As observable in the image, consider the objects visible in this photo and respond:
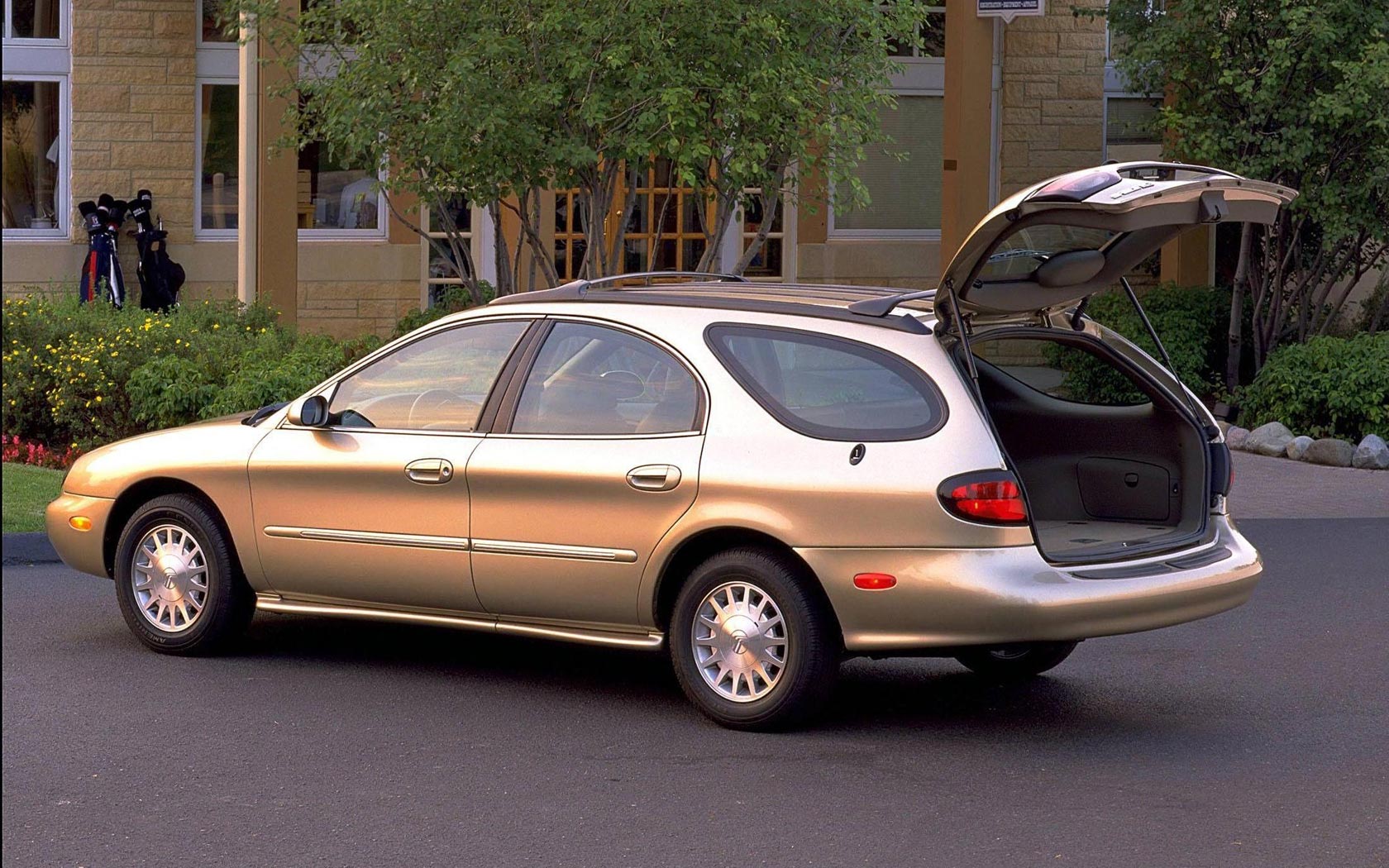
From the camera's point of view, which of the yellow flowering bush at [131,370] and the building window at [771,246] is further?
the building window at [771,246]

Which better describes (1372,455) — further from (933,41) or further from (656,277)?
(656,277)

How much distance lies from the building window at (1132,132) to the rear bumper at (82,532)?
47.3 feet

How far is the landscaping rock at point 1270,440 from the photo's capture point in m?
15.3

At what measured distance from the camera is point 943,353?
6.37 m

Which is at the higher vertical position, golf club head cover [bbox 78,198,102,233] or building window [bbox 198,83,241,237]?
building window [bbox 198,83,241,237]

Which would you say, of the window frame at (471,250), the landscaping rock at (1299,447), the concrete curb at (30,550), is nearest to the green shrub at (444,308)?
the window frame at (471,250)

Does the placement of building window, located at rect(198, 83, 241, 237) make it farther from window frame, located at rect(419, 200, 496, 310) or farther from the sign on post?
the sign on post

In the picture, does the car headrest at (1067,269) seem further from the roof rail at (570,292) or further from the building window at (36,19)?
the building window at (36,19)

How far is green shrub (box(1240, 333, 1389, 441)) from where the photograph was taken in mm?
15180

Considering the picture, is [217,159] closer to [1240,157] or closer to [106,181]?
[106,181]

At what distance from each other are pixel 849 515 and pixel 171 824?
2394 mm

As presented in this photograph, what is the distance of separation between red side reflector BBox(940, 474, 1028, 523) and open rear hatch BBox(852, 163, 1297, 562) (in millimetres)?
118

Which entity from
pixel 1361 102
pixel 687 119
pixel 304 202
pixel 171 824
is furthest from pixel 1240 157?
pixel 171 824

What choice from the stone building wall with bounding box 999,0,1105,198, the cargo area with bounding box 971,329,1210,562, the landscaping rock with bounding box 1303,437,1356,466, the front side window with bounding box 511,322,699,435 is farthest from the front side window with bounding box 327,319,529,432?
the stone building wall with bounding box 999,0,1105,198
